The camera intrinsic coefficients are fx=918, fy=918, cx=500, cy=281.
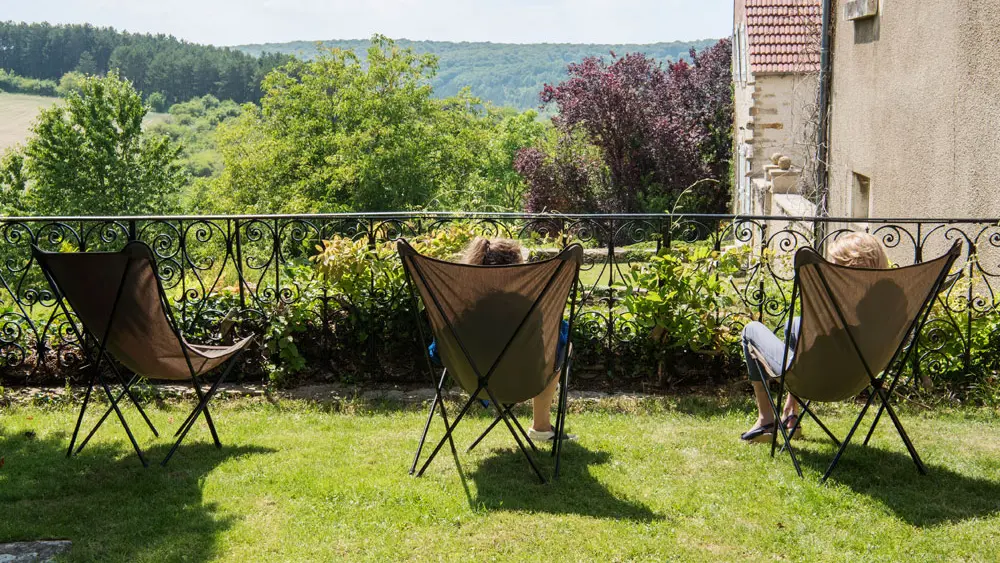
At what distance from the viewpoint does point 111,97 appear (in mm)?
43062

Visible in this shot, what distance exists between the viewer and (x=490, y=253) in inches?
156

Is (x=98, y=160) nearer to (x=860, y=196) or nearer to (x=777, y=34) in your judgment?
(x=777, y=34)

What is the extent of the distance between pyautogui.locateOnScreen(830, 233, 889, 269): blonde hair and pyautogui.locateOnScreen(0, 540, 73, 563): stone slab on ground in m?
3.19

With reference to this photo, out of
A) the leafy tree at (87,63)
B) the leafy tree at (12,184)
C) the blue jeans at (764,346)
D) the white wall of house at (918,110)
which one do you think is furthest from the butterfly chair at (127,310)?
the leafy tree at (87,63)

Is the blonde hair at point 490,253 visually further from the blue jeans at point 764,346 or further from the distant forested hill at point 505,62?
the distant forested hill at point 505,62

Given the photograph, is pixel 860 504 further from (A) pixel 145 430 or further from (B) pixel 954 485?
(A) pixel 145 430

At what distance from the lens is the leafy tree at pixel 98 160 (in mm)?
39625

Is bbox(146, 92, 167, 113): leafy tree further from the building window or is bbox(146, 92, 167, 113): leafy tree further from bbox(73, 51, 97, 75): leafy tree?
the building window

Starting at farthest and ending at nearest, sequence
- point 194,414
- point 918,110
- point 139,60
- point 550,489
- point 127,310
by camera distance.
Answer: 1. point 139,60
2. point 918,110
3. point 194,414
4. point 127,310
5. point 550,489

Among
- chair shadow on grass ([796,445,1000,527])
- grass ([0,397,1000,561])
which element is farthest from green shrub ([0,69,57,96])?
chair shadow on grass ([796,445,1000,527])

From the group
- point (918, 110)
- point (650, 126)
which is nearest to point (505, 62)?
point (650, 126)

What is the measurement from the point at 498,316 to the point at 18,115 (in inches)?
3844

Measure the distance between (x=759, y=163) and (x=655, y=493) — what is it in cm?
1753

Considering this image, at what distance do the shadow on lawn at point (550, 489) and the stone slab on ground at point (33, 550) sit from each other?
1.45m
